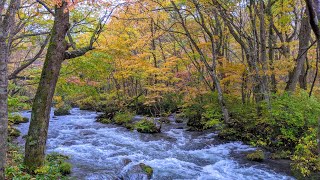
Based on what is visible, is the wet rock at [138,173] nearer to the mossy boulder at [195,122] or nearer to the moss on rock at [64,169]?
the moss on rock at [64,169]

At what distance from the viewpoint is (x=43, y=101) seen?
588cm

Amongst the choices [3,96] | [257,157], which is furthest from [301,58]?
[3,96]

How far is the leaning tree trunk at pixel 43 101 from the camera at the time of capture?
5871mm

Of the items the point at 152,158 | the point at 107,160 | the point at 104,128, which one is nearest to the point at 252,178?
the point at 152,158

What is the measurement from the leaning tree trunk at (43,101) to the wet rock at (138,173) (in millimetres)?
2473

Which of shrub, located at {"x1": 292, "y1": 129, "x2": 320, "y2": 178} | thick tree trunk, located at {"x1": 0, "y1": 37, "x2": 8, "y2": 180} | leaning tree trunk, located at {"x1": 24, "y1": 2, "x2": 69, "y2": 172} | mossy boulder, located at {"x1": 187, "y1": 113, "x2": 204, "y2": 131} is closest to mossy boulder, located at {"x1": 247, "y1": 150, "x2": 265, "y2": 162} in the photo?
shrub, located at {"x1": 292, "y1": 129, "x2": 320, "y2": 178}

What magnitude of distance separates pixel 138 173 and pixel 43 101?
343cm

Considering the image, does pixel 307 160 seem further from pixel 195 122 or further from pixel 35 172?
pixel 195 122

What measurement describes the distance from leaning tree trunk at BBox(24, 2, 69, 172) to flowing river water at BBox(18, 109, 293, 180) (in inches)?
68.9

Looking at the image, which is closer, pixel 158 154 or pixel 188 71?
pixel 158 154

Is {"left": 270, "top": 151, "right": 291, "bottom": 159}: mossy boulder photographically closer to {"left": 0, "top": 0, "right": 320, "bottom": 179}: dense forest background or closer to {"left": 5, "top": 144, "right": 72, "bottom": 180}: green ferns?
{"left": 0, "top": 0, "right": 320, "bottom": 179}: dense forest background

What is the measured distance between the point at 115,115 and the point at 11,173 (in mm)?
14176

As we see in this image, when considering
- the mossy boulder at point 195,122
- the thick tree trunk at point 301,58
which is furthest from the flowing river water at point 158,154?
the thick tree trunk at point 301,58

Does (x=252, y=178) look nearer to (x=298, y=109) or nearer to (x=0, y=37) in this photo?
(x=298, y=109)
